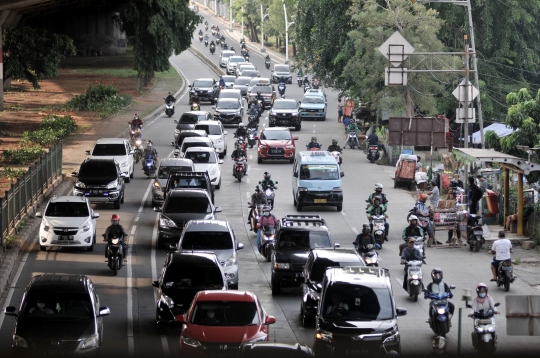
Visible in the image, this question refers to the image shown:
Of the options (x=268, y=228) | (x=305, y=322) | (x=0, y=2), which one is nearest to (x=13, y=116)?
(x=0, y=2)

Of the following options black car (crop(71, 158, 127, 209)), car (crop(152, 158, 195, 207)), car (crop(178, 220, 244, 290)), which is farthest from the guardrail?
car (crop(178, 220, 244, 290))

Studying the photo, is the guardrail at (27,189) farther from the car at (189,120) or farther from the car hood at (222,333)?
the car hood at (222,333)

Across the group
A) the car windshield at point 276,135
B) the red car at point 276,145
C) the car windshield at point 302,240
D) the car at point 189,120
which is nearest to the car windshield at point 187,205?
the car windshield at point 302,240

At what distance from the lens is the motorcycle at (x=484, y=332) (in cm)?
1828

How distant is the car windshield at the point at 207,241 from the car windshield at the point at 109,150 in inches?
A: 636

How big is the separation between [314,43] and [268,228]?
3519cm

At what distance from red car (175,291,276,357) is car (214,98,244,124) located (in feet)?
144

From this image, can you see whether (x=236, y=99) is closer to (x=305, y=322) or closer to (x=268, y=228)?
(x=268, y=228)

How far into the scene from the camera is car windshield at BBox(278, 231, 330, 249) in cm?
2472

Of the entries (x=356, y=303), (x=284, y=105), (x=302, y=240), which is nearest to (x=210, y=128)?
(x=284, y=105)

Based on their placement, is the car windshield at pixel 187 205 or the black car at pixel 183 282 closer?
the black car at pixel 183 282

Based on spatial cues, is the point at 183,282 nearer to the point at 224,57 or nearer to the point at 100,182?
the point at 100,182

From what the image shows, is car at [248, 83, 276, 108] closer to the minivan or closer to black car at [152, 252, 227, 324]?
the minivan

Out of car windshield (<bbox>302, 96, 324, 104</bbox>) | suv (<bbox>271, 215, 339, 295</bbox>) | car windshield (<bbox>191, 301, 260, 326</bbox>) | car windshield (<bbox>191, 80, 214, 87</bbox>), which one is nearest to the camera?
car windshield (<bbox>191, 301, 260, 326</bbox>)
